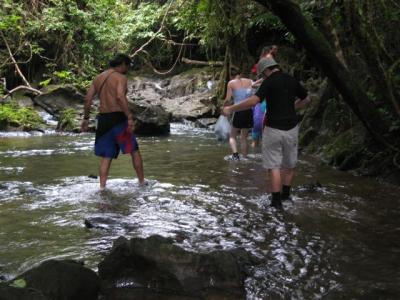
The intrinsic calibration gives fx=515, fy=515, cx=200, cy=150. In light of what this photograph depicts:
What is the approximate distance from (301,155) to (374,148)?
2.53 m

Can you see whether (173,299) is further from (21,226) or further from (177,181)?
(177,181)

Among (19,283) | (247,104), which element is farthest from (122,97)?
(19,283)

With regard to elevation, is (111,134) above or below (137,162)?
above

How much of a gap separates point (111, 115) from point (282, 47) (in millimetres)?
10213

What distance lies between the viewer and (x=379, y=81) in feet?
23.2

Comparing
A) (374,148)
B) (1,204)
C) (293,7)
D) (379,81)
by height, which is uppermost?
(293,7)

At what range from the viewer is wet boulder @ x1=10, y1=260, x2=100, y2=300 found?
342 cm

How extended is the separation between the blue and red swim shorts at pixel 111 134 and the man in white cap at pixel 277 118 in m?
1.85

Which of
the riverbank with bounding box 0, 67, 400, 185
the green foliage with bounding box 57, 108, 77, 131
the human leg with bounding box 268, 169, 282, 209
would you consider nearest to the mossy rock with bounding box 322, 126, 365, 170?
the riverbank with bounding box 0, 67, 400, 185

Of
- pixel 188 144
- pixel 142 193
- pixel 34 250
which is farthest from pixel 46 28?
pixel 34 250

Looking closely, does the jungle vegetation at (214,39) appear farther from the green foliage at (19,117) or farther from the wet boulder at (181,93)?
the green foliage at (19,117)

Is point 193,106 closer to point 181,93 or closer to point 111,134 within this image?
point 181,93

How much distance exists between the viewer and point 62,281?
11.5 ft

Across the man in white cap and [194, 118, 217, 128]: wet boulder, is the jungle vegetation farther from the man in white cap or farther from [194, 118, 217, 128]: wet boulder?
[194, 118, 217, 128]: wet boulder
